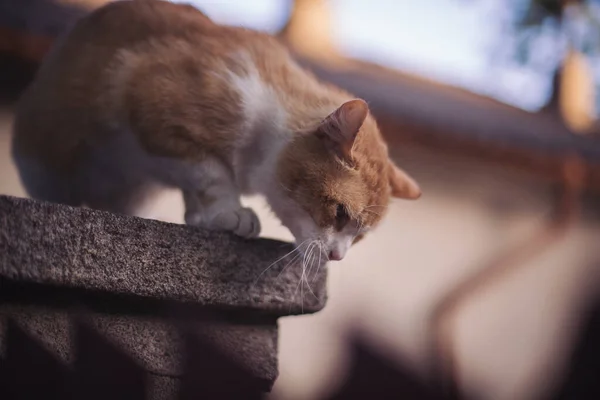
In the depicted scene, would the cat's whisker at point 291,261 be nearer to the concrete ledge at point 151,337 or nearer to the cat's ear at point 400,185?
the concrete ledge at point 151,337

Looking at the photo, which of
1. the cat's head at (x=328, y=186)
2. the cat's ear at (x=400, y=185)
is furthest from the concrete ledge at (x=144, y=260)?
→ the cat's ear at (x=400, y=185)

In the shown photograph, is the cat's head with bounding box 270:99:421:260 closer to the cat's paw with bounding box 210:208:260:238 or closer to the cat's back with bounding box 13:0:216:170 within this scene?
the cat's paw with bounding box 210:208:260:238

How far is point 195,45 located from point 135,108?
176mm

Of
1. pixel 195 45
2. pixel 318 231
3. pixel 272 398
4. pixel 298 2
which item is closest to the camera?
pixel 272 398

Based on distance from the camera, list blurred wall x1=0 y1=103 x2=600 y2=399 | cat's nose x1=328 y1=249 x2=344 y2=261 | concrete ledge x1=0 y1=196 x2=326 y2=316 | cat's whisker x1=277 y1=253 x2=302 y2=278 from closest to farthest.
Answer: concrete ledge x1=0 y1=196 x2=326 y2=316
cat's whisker x1=277 y1=253 x2=302 y2=278
cat's nose x1=328 y1=249 x2=344 y2=261
blurred wall x1=0 y1=103 x2=600 y2=399

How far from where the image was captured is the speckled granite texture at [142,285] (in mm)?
761

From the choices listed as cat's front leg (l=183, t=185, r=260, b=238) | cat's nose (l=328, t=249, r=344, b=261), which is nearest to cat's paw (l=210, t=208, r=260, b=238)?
cat's front leg (l=183, t=185, r=260, b=238)

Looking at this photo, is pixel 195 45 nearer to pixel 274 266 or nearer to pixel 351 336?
pixel 274 266

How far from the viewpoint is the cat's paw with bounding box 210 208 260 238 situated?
1030 mm

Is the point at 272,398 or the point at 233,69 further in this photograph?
the point at 233,69

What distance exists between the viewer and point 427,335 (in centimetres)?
254

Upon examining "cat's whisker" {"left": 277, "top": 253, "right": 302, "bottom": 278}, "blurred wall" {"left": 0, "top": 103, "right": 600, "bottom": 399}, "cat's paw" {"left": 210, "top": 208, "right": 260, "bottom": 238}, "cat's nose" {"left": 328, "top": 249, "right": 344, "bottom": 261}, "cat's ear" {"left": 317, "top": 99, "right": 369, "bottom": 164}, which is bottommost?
"blurred wall" {"left": 0, "top": 103, "right": 600, "bottom": 399}

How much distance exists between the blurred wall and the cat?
1.55m

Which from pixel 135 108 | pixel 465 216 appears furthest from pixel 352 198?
pixel 465 216
